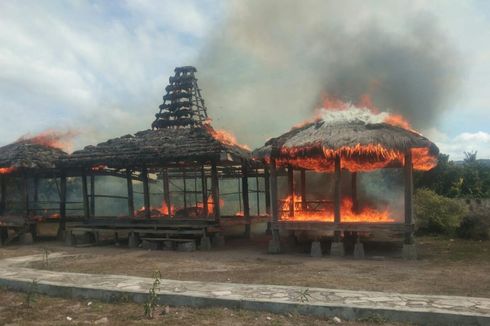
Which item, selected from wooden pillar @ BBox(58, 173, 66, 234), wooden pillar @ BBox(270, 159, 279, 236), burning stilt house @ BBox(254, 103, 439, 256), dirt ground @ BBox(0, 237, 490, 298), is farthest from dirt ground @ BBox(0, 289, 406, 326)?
wooden pillar @ BBox(58, 173, 66, 234)

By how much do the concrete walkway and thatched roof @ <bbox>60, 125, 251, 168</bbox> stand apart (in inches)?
248

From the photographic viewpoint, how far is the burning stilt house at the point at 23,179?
55.9ft

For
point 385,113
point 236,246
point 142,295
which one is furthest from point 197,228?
point 142,295

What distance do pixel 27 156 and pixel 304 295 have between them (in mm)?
13906

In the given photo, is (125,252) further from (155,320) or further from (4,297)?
(155,320)

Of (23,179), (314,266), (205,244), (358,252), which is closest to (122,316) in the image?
(314,266)

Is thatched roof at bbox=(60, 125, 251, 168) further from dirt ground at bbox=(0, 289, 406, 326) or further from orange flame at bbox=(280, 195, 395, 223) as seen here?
dirt ground at bbox=(0, 289, 406, 326)

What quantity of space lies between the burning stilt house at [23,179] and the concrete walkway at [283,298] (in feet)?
31.3

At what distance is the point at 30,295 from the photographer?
7555mm

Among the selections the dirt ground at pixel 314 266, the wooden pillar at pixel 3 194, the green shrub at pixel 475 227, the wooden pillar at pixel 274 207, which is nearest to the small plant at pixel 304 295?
the dirt ground at pixel 314 266

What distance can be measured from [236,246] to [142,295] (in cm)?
799

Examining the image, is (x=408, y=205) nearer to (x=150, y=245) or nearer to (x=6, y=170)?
(x=150, y=245)

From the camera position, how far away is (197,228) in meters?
14.3

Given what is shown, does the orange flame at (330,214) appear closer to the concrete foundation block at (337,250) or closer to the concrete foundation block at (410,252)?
the concrete foundation block at (337,250)
